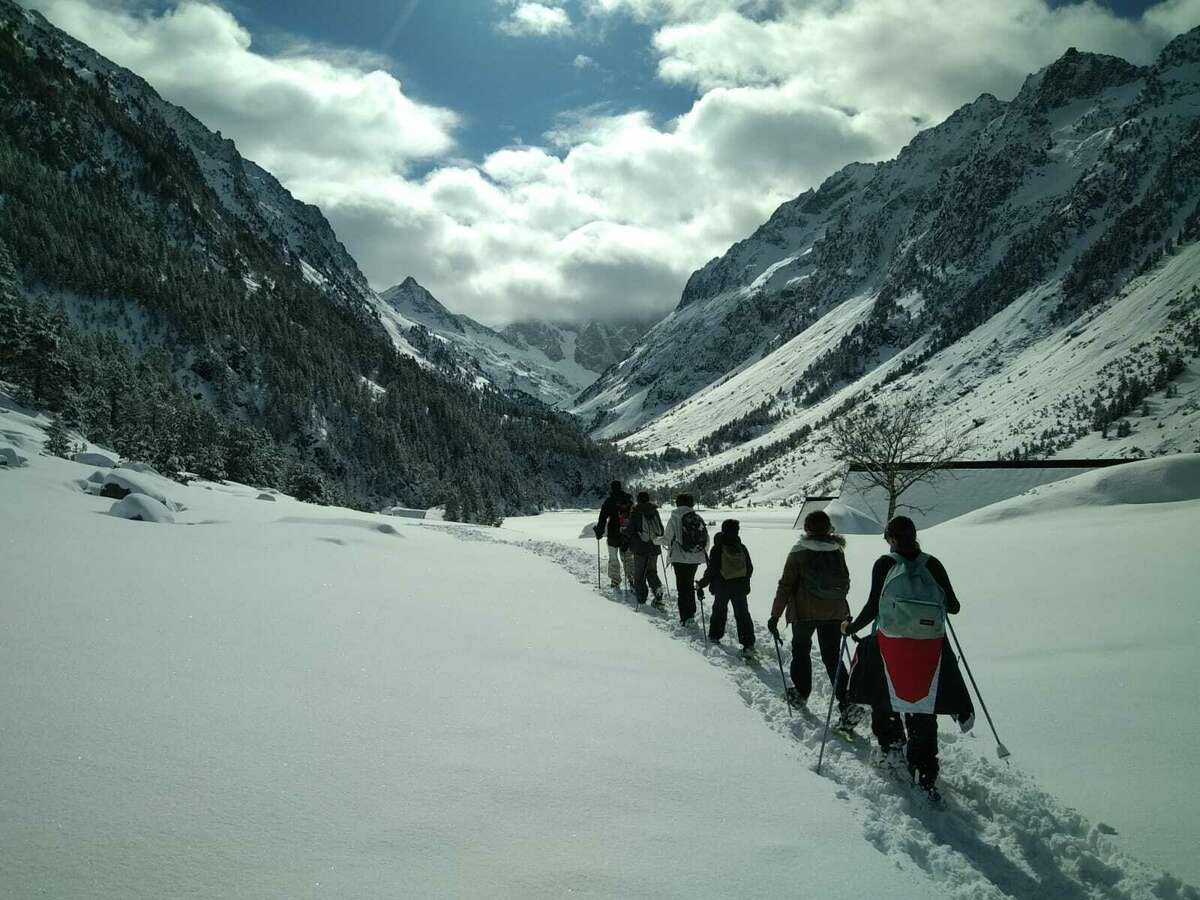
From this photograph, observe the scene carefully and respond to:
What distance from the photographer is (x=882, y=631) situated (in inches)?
225

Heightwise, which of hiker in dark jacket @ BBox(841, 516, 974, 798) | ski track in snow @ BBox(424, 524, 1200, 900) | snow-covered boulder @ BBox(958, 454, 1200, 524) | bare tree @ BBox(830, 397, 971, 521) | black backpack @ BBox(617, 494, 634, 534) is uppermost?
bare tree @ BBox(830, 397, 971, 521)

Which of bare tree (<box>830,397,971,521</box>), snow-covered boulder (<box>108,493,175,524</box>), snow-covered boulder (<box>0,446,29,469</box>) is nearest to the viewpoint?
snow-covered boulder (<box>108,493,175,524</box>)

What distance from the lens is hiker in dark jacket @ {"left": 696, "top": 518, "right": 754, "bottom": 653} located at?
10039mm

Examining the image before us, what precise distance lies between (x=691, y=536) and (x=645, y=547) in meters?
2.06

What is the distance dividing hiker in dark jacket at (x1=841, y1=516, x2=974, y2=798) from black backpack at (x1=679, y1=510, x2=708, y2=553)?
5.68 m

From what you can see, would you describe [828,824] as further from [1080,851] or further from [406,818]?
[406,818]

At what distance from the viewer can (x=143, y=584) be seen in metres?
7.86

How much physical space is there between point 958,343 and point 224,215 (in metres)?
219

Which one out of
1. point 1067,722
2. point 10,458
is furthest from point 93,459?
point 1067,722

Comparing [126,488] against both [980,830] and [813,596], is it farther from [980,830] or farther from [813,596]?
[980,830]

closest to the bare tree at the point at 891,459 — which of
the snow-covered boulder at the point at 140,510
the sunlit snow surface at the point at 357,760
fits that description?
the sunlit snow surface at the point at 357,760

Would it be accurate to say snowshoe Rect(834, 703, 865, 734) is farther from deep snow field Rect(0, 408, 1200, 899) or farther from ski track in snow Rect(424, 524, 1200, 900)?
deep snow field Rect(0, 408, 1200, 899)

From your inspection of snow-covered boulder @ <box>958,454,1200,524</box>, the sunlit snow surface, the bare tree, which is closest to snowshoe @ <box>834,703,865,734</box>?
the sunlit snow surface

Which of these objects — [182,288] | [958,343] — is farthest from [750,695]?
[958,343]
